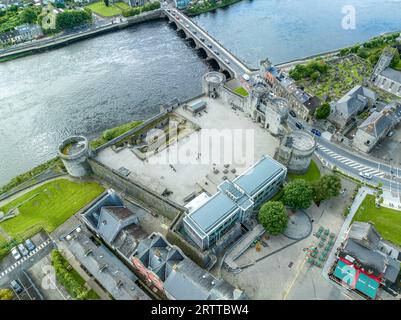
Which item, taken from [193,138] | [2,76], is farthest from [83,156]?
[2,76]

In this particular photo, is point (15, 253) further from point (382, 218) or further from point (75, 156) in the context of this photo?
point (382, 218)

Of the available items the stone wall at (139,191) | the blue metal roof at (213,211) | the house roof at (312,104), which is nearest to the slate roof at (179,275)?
the blue metal roof at (213,211)

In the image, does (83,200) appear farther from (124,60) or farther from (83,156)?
(124,60)

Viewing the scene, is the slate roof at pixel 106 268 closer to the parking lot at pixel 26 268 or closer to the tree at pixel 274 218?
the parking lot at pixel 26 268

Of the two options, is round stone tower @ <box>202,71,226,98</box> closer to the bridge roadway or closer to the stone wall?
the bridge roadway

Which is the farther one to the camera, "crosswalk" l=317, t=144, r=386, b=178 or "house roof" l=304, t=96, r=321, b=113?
"house roof" l=304, t=96, r=321, b=113

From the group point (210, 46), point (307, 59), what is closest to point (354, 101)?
point (307, 59)

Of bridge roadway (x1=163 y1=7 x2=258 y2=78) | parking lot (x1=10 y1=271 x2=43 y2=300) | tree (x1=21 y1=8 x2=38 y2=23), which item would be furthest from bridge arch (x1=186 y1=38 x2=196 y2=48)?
parking lot (x1=10 y1=271 x2=43 y2=300)
